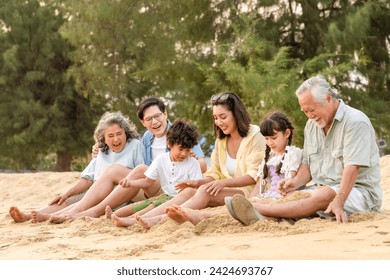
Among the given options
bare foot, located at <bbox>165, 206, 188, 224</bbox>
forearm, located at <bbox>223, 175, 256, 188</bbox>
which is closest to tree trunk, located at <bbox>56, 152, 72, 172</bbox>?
forearm, located at <bbox>223, 175, 256, 188</bbox>

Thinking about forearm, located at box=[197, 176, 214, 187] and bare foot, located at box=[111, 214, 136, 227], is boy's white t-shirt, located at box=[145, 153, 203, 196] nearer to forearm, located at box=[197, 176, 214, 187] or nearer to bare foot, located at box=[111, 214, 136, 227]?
forearm, located at box=[197, 176, 214, 187]

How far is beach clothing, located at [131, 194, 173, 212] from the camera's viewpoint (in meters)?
5.38

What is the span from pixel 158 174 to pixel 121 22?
435 inches

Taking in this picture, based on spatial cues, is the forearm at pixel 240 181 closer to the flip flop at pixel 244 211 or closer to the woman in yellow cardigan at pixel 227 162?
the woman in yellow cardigan at pixel 227 162

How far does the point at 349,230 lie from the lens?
4.19 metres

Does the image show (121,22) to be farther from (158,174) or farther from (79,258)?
(79,258)

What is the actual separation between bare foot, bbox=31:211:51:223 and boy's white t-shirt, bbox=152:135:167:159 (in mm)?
991

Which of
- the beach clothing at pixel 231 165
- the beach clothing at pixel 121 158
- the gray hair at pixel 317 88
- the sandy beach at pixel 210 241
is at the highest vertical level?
the gray hair at pixel 317 88

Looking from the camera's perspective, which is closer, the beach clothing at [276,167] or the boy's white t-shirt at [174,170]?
the beach clothing at [276,167]

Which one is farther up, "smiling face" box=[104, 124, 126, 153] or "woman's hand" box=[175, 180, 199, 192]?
"smiling face" box=[104, 124, 126, 153]

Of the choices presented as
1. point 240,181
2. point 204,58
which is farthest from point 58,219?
point 204,58

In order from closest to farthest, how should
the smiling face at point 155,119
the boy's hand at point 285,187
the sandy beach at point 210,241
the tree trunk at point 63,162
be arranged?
the sandy beach at point 210,241, the boy's hand at point 285,187, the smiling face at point 155,119, the tree trunk at point 63,162

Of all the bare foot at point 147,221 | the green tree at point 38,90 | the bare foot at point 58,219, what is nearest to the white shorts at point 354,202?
the bare foot at point 147,221

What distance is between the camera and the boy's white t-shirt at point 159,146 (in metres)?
5.98
